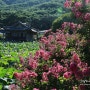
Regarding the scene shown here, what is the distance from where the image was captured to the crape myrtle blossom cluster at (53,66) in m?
7.24

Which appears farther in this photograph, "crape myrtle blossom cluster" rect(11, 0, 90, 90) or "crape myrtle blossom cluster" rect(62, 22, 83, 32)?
"crape myrtle blossom cluster" rect(62, 22, 83, 32)

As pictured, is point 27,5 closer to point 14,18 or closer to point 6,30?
point 14,18

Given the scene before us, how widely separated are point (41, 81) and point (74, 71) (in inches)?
28.3

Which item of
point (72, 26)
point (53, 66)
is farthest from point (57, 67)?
point (72, 26)

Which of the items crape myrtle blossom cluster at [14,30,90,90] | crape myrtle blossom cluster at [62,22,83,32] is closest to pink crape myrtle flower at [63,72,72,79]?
crape myrtle blossom cluster at [14,30,90,90]

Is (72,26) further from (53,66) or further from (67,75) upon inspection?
(67,75)

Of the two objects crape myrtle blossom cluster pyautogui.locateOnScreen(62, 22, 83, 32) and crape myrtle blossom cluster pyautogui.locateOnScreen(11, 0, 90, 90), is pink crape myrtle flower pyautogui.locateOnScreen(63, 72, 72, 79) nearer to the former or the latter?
crape myrtle blossom cluster pyautogui.locateOnScreen(11, 0, 90, 90)

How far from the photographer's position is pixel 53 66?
7.70 metres

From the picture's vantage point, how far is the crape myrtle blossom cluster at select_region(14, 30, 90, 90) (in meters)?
7.24

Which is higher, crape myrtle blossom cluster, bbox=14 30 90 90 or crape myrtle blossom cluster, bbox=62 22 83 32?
crape myrtle blossom cluster, bbox=62 22 83 32

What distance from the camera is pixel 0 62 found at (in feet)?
67.3

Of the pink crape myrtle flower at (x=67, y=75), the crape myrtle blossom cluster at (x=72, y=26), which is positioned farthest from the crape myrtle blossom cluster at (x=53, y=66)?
the crape myrtle blossom cluster at (x=72, y=26)

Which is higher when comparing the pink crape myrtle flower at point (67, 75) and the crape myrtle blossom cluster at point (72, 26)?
the crape myrtle blossom cluster at point (72, 26)

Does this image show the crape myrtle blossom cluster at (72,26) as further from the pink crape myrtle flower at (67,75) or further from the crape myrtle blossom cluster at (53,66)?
the pink crape myrtle flower at (67,75)
